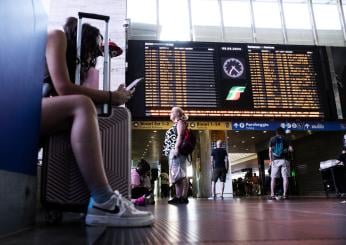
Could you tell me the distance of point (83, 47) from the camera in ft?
5.65

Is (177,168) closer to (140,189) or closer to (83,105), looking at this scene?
(140,189)

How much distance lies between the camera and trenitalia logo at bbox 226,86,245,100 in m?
7.35

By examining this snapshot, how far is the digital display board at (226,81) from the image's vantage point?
7.28m

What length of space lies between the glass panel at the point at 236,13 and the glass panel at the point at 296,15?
1.21 m

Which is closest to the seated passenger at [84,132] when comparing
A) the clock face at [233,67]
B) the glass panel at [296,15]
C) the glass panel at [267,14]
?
the clock face at [233,67]

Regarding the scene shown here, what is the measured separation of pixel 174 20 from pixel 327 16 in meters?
4.72

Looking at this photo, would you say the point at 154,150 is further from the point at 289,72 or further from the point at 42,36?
the point at 42,36

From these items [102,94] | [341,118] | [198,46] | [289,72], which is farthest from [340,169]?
[102,94]

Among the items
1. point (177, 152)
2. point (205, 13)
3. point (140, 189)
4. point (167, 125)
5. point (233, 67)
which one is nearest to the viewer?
point (177, 152)

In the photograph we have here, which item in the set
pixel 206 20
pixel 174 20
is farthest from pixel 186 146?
pixel 206 20

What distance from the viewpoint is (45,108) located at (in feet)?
4.78

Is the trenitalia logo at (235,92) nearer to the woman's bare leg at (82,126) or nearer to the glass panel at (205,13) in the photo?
the glass panel at (205,13)

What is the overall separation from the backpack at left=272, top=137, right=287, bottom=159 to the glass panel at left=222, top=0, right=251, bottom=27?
5139mm

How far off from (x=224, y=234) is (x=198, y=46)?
22.6 feet
